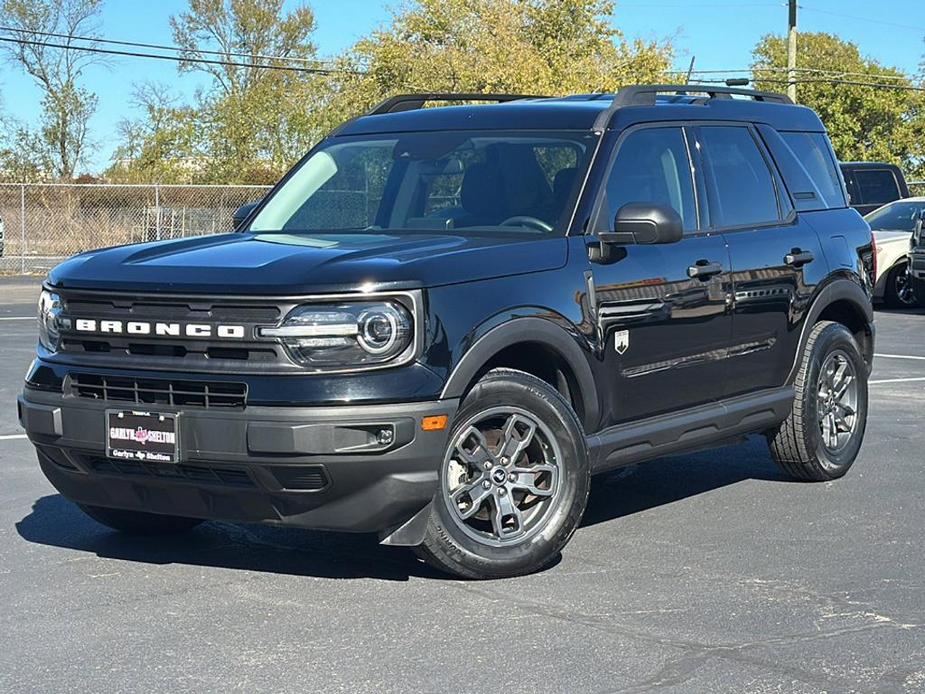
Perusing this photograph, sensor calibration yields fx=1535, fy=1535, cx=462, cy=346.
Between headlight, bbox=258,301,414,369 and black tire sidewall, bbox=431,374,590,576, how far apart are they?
469 mm

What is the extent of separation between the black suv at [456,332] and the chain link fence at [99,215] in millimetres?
27103

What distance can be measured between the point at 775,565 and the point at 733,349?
1350 millimetres

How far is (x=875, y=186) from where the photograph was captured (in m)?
27.4

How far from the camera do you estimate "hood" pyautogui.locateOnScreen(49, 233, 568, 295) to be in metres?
5.56

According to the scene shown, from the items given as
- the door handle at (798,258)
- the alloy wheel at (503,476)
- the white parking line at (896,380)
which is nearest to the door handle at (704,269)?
the door handle at (798,258)

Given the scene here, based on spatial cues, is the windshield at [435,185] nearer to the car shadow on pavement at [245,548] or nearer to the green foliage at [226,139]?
the car shadow on pavement at [245,548]

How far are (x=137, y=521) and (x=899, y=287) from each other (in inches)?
670

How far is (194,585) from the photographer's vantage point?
5898 millimetres

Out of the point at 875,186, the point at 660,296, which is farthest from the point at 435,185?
the point at 875,186

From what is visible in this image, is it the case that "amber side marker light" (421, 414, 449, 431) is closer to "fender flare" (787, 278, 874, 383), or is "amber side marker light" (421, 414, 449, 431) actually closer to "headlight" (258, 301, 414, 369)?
"headlight" (258, 301, 414, 369)

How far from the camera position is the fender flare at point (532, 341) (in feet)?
18.7

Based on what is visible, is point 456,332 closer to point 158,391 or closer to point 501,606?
point 501,606

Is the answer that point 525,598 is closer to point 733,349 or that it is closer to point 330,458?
point 330,458

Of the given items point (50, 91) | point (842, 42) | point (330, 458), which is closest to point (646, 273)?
point (330, 458)
